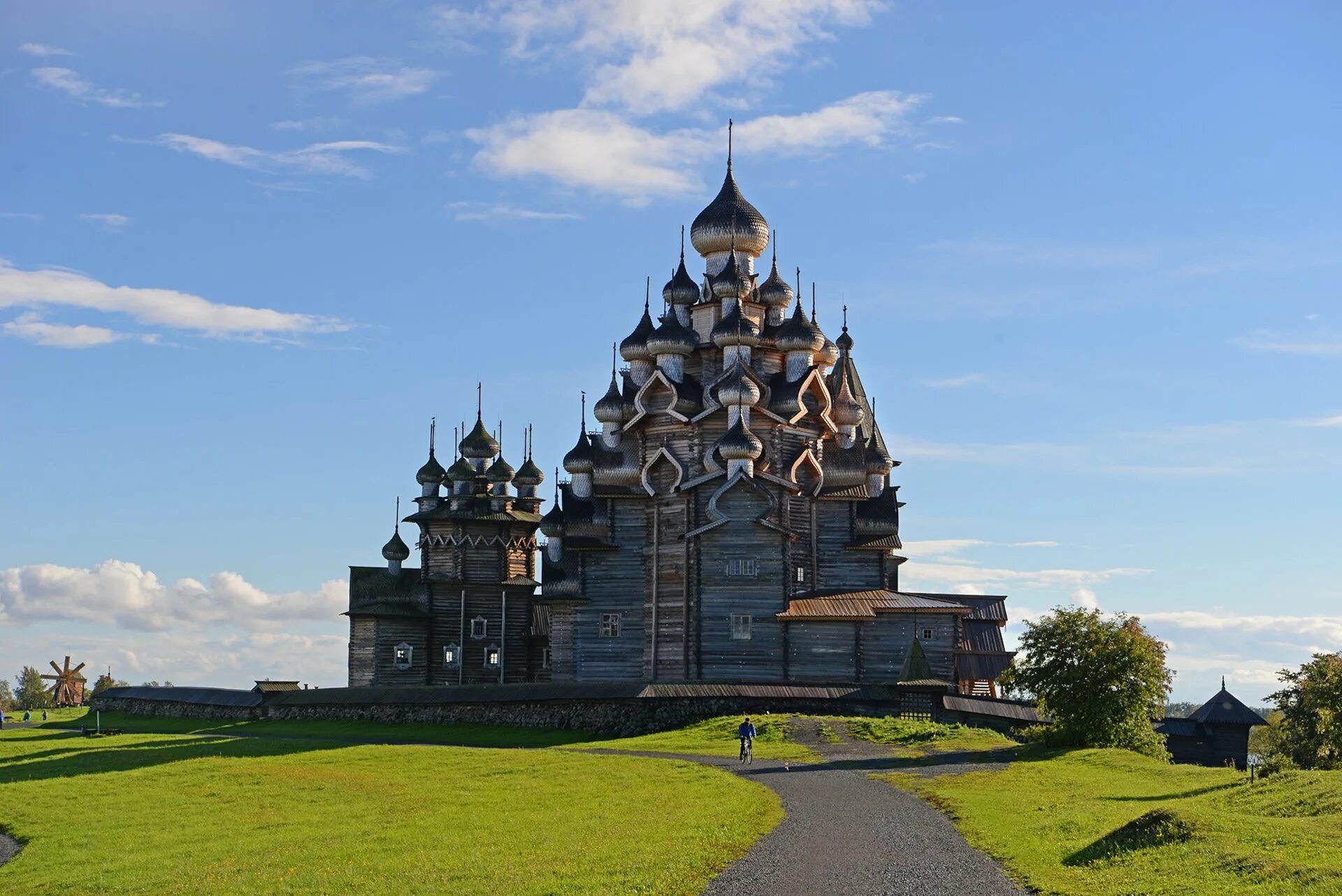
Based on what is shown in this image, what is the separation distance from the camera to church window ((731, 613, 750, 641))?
2245 inches

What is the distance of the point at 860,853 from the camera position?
22.4 meters

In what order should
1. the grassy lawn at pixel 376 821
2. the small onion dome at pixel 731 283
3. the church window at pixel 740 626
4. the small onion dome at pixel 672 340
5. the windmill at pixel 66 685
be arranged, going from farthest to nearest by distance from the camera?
the windmill at pixel 66 685 → the small onion dome at pixel 731 283 → the small onion dome at pixel 672 340 → the church window at pixel 740 626 → the grassy lawn at pixel 376 821

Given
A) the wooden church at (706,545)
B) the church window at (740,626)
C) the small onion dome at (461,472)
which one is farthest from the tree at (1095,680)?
the small onion dome at (461,472)

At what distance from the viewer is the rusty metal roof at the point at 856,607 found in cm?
5603

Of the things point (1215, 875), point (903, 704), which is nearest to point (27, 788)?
point (903, 704)

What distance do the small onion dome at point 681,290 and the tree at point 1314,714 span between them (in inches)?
1172

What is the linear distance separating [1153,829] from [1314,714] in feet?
74.0

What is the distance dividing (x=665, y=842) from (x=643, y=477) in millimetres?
37889

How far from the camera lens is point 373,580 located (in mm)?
70125

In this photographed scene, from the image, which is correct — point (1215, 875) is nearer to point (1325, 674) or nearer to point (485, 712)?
point (1325, 674)

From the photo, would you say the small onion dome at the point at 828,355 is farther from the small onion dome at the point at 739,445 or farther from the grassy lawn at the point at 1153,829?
the grassy lawn at the point at 1153,829

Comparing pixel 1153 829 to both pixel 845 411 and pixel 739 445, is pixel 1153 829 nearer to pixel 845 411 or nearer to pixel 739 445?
pixel 739 445

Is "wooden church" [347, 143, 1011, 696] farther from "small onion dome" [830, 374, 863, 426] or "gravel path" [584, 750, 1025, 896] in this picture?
"gravel path" [584, 750, 1025, 896]

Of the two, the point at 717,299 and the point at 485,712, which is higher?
the point at 717,299
